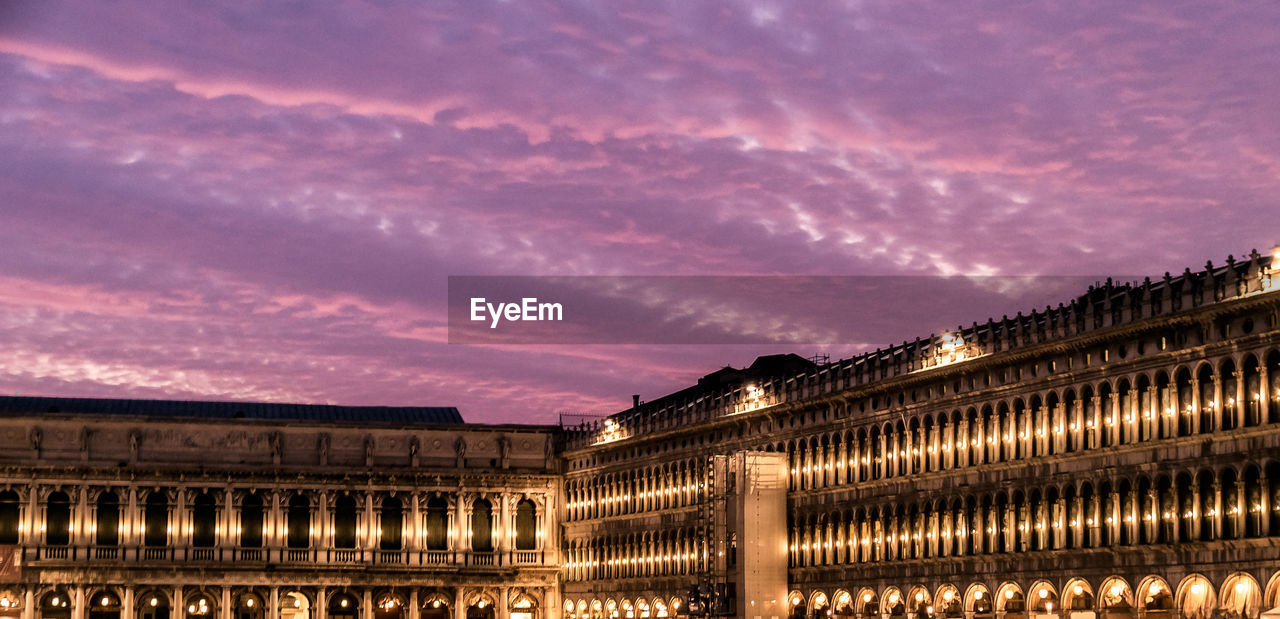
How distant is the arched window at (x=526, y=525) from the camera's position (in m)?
135

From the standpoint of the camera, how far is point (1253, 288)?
70.0m

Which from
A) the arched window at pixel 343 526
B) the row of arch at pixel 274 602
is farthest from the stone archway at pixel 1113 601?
the arched window at pixel 343 526

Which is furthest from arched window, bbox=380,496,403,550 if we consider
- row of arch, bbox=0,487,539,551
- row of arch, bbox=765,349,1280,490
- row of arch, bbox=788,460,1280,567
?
row of arch, bbox=788,460,1280,567

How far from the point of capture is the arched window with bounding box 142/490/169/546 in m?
127

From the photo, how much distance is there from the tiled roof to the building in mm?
287

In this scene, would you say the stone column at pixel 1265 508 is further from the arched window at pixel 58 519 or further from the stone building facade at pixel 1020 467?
the arched window at pixel 58 519

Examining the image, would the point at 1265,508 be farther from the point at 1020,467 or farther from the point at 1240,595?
the point at 1020,467

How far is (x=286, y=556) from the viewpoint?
425 feet

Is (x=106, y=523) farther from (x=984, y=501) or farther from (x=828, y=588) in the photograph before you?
(x=984, y=501)

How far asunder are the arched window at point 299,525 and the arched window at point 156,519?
806 centimetres

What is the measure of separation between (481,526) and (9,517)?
101ft

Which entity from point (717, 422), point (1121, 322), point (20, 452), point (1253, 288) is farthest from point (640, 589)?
point (1253, 288)

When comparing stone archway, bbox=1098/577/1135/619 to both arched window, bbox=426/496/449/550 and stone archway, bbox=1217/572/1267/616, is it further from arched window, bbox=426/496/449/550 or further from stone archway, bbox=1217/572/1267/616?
arched window, bbox=426/496/449/550

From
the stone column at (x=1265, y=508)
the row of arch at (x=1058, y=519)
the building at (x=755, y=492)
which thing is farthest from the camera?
the building at (x=755, y=492)
